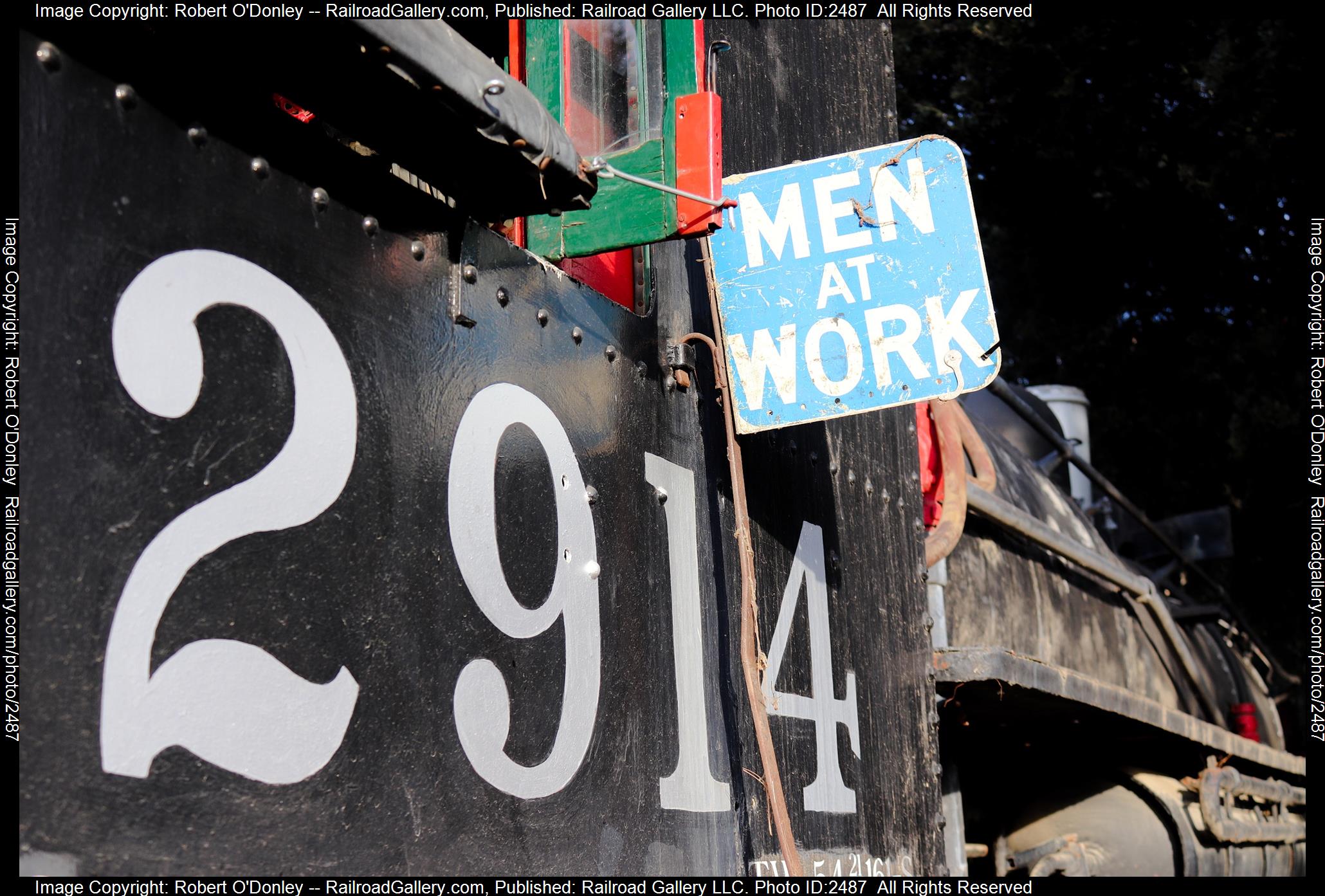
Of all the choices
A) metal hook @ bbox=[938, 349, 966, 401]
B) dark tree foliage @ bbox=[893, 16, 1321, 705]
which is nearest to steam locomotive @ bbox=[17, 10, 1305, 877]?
metal hook @ bbox=[938, 349, 966, 401]

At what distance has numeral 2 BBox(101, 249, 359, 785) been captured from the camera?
1828 mm

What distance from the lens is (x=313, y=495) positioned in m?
2.17

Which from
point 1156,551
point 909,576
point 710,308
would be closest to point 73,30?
point 710,308

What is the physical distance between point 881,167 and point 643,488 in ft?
3.22

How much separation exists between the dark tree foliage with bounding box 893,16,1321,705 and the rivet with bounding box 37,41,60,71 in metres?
12.5

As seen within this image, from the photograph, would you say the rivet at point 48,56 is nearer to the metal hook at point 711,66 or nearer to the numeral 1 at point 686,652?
the metal hook at point 711,66

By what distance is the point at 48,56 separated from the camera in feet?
6.06

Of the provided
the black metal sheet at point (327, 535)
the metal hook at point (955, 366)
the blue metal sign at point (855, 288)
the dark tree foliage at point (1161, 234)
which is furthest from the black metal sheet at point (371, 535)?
the dark tree foliage at point (1161, 234)

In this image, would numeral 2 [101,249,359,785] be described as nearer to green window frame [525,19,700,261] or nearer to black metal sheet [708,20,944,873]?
green window frame [525,19,700,261]

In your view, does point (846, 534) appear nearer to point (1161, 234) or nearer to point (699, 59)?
point (699, 59)

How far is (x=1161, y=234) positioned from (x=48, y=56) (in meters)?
14.4

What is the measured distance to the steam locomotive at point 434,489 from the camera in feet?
6.02

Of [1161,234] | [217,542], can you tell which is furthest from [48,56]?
[1161,234]

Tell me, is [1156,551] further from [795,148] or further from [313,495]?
[313,495]
